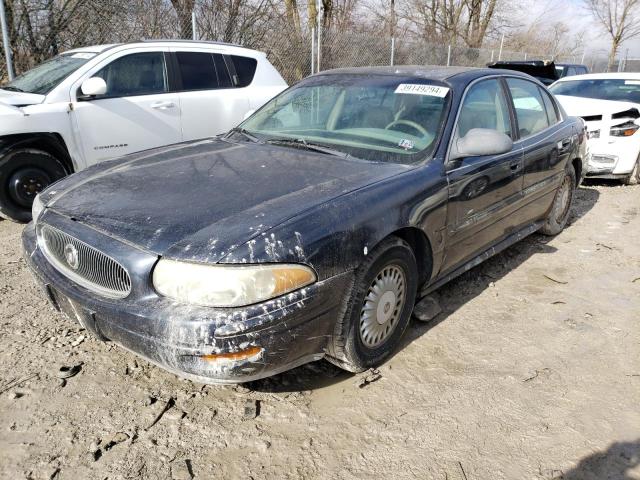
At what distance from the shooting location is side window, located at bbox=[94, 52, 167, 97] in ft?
17.7

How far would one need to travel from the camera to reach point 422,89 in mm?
3322

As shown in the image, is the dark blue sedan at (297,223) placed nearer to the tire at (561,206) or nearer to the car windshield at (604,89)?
the tire at (561,206)

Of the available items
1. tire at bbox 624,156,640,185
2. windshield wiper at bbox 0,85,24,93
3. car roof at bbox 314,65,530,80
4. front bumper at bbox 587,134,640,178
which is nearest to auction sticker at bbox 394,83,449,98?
car roof at bbox 314,65,530,80

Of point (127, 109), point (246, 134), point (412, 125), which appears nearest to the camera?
point (412, 125)

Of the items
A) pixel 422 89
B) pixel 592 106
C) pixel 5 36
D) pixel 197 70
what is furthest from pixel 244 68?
pixel 592 106

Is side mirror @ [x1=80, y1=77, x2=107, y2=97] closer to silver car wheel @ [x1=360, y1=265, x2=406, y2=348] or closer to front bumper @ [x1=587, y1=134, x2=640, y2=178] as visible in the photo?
silver car wheel @ [x1=360, y1=265, x2=406, y2=348]

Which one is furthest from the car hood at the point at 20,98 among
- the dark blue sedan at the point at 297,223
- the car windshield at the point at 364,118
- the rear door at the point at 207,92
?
the car windshield at the point at 364,118

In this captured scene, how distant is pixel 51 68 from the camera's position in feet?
18.1

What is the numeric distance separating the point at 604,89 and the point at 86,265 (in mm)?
8207

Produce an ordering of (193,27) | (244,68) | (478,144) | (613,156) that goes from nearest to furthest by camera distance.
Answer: (478,144)
(244,68)
(613,156)
(193,27)

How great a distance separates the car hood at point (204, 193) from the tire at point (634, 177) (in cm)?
586

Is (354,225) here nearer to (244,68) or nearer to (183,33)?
(244,68)

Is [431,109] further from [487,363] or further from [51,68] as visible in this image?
[51,68]

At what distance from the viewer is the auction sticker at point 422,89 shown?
10.7ft
